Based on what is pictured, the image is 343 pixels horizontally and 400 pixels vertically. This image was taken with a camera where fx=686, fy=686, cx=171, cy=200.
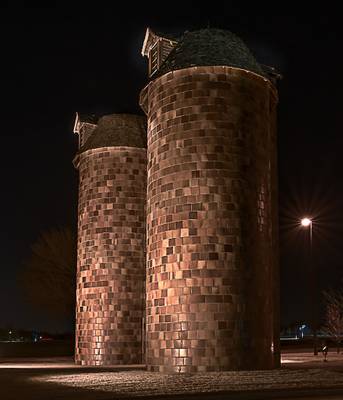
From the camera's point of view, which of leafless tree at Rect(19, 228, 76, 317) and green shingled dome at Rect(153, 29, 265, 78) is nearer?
green shingled dome at Rect(153, 29, 265, 78)

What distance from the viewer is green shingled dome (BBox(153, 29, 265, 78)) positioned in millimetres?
28344

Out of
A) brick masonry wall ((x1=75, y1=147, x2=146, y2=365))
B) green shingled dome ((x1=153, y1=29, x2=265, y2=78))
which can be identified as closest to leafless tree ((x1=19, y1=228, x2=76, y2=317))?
brick masonry wall ((x1=75, y1=147, x2=146, y2=365))

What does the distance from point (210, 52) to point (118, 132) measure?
11963 mm

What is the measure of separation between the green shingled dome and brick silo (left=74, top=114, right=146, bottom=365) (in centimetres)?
982

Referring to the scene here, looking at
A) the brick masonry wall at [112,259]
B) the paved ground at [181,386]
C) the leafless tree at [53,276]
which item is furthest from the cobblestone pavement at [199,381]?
the leafless tree at [53,276]

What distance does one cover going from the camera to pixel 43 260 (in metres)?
58.8

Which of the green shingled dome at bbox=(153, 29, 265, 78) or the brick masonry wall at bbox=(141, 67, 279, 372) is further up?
the green shingled dome at bbox=(153, 29, 265, 78)

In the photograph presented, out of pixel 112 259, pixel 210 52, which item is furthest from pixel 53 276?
pixel 210 52

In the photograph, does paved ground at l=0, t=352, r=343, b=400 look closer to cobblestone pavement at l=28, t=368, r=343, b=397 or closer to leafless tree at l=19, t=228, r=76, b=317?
cobblestone pavement at l=28, t=368, r=343, b=397

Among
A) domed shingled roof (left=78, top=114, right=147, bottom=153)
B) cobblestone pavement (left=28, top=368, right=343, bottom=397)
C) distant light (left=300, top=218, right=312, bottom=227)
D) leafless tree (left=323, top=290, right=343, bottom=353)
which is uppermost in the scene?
domed shingled roof (left=78, top=114, right=147, bottom=153)

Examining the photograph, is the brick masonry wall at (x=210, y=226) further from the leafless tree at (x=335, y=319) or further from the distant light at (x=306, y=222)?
the leafless tree at (x=335, y=319)

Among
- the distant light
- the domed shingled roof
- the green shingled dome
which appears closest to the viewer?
the green shingled dome

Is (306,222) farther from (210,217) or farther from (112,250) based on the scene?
(210,217)

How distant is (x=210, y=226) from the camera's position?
26500 mm
